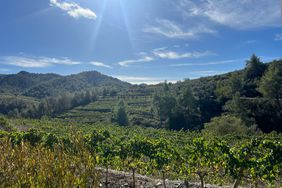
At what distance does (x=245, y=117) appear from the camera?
1833 inches

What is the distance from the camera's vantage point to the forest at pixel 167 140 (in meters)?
4.64

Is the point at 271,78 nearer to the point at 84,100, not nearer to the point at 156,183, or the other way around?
the point at 156,183

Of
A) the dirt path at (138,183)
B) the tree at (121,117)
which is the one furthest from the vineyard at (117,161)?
the tree at (121,117)

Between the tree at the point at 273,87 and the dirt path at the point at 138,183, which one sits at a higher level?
the tree at the point at 273,87

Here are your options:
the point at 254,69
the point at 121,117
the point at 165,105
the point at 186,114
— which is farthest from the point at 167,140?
the point at 254,69

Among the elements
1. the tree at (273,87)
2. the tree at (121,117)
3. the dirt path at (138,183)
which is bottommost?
the tree at (121,117)

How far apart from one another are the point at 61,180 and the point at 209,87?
222ft

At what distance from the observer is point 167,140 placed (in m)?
13.8

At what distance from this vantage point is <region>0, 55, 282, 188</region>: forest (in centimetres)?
464

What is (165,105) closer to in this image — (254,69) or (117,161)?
(254,69)

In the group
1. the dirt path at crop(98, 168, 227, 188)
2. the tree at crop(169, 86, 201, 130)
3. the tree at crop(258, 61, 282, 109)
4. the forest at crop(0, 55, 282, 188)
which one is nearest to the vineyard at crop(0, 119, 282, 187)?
the forest at crop(0, 55, 282, 188)

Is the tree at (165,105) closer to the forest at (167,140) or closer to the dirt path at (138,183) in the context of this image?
the forest at (167,140)

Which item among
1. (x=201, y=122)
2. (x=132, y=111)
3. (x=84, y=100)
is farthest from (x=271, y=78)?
(x=84, y=100)

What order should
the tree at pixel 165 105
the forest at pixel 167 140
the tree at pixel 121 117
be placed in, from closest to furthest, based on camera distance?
the forest at pixel 167 140 → the tree at pixel 165 105 → the tree at pixel 121 117
